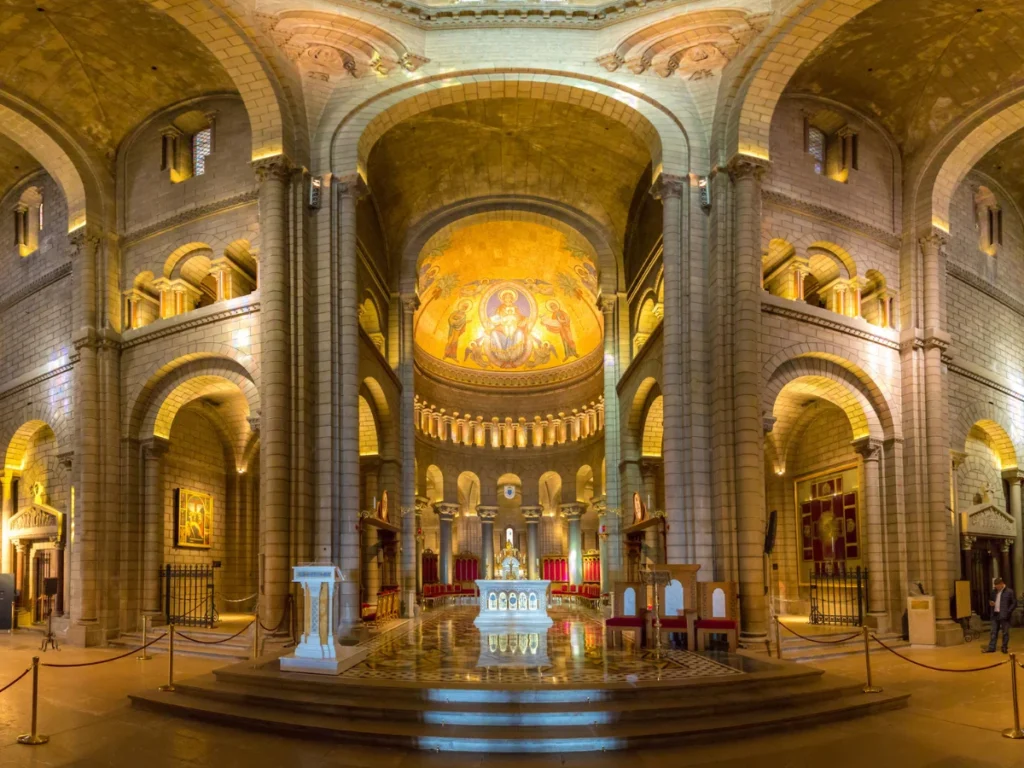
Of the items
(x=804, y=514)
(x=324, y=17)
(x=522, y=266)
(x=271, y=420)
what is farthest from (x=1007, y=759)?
(x=522, y=266)

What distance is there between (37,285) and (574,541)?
2245cm

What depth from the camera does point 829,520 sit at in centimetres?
2352

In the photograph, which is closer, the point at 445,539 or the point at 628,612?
the point at 628,612

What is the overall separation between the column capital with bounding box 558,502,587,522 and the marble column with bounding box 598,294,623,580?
7.66 m

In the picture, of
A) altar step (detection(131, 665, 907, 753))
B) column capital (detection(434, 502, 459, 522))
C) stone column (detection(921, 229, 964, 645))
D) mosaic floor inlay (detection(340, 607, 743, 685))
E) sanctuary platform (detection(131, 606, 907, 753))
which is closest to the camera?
altar step (detection(131, 665, 907, 753))

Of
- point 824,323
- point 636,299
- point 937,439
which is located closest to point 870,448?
point 937,439

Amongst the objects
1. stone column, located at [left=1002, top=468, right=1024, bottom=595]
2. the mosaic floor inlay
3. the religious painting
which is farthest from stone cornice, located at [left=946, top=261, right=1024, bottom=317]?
the mosaic floor inlay

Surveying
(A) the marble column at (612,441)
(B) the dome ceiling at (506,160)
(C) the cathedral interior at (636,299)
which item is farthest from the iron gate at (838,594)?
(B) the dome ceiling at (506,160)

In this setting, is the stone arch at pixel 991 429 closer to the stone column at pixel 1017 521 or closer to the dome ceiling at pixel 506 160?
the stone column at pixel 1017 521

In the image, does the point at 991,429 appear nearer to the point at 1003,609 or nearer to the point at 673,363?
the point at 1003,609

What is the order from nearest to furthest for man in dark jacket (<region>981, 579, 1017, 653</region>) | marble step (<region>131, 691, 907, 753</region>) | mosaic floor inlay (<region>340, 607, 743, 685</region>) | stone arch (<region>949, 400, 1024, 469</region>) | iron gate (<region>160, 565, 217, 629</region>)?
marble step (<region>131, 691, 907, 753</region>) → mosaic floor inlay (<region>340, 607, 743, 685</region>) → man in dark jacket (<region>981, 579, 1017, 653</region>) → iron gate (<region>160, 565, 217, 629</region>) → stone arch (<region>949, 400, 1024, 469</region>)

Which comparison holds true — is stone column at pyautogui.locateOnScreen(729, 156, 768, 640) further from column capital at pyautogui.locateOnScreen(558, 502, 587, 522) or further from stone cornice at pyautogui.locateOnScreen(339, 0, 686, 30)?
column capital at pyautogui.locateOnScreen(558, 502, 587, 522)

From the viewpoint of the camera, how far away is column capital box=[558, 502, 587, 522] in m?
36.8

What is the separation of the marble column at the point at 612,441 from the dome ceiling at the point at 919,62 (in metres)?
10.0
